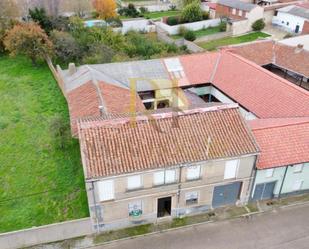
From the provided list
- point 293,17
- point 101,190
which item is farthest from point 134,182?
point 293,17

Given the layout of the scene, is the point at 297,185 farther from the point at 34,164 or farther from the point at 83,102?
the point at 34,164

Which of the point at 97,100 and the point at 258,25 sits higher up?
the point at 97,100

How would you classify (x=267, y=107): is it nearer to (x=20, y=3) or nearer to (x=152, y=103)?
(x=152, y=103)

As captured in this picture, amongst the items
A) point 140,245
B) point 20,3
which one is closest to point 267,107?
point 140,245

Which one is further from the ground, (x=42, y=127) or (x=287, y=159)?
(x=287, y=159)

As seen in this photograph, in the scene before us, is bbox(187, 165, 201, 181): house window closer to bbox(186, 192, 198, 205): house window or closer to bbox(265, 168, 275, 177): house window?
bbox(186, 192, 198, 205): house window

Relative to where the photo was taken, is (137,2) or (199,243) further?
(137,2)

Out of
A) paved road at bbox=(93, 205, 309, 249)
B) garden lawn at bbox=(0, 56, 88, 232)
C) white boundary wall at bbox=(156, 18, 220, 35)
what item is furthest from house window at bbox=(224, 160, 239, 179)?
white boundary wall at bbox=(156, 18, 220, 35)
